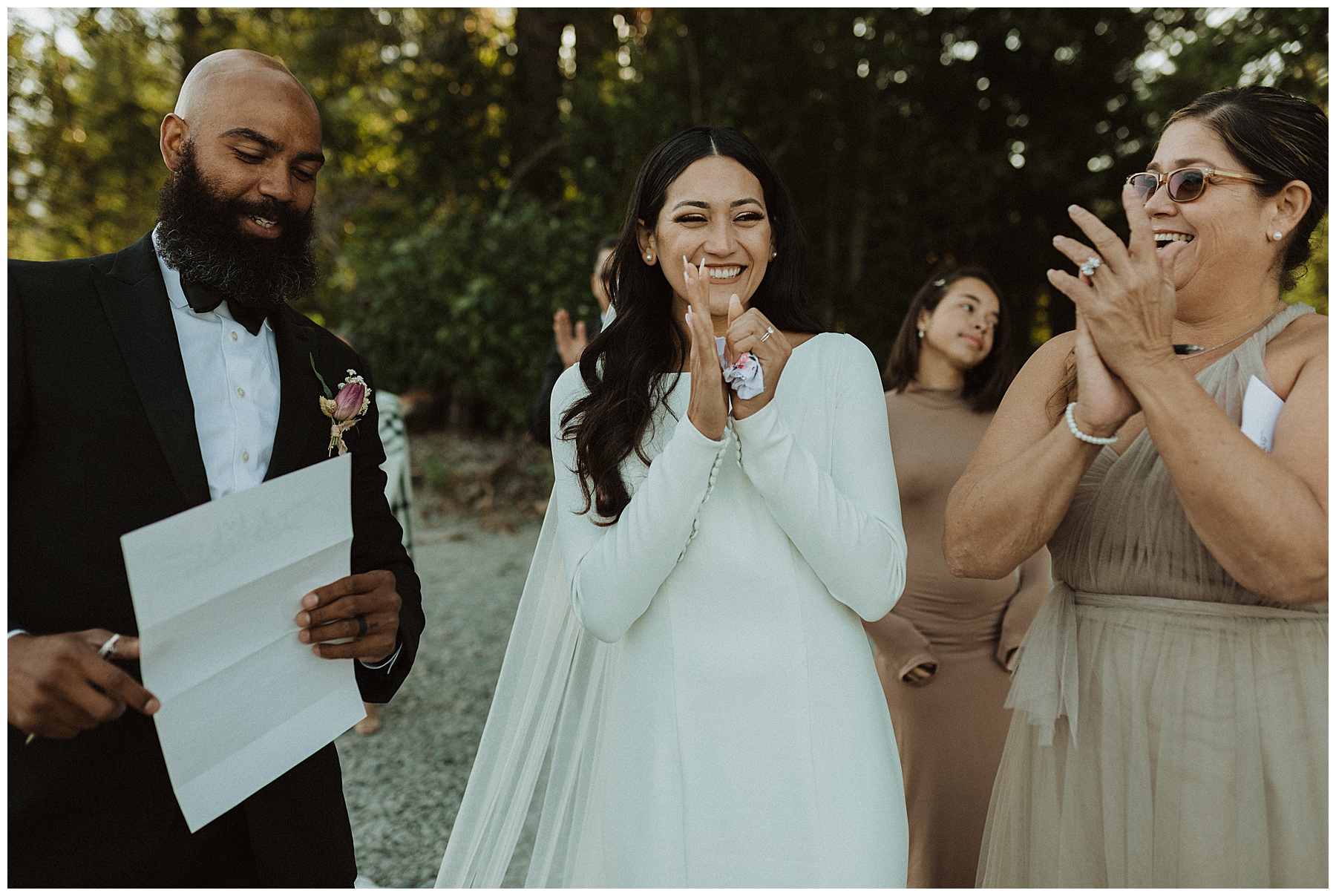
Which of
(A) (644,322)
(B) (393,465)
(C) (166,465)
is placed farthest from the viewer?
(B) (393,465)

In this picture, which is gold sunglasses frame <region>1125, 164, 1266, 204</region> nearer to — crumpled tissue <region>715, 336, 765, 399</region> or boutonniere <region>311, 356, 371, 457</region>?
crumpled tissue <region>715, 336, 765, 399</region>

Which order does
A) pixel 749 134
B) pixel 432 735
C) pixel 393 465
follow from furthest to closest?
pixel 749 134, pixel 432 735, pixel 393 465

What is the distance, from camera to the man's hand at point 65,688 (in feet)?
4.50

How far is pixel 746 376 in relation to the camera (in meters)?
1.74

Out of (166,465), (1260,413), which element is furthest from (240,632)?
(1260,413)

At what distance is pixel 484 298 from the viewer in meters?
10.2

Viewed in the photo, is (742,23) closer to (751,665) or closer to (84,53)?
(751,665)

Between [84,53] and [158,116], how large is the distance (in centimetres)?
125

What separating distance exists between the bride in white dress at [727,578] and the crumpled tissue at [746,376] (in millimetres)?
17

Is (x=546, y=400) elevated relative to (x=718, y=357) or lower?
lower

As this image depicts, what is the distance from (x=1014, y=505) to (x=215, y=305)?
5.56ft

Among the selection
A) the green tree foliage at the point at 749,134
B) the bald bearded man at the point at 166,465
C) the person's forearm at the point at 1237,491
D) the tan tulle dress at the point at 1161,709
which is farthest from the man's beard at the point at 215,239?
the green tree foliage at the point at 749,134

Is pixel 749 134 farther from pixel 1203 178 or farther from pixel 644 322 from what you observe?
pixel 1203 178

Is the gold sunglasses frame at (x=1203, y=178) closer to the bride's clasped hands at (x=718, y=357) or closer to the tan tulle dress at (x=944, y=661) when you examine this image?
the bride's clasped hands at (x=718, y=357)
